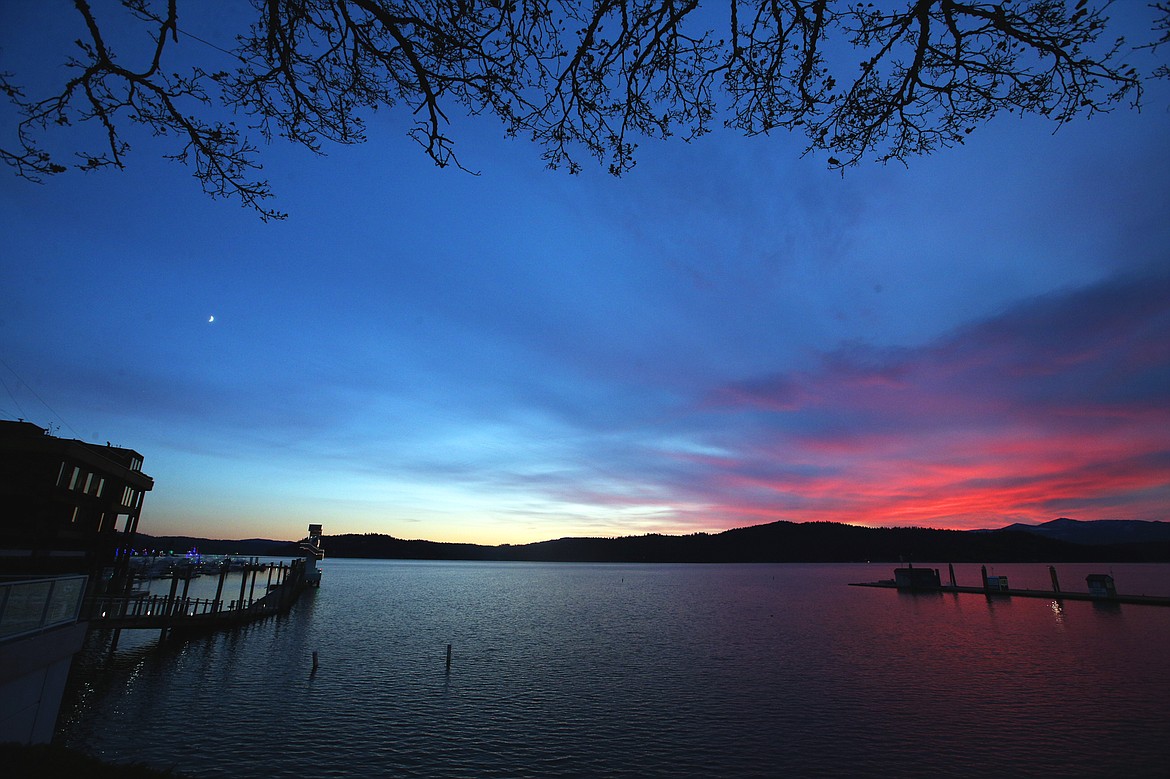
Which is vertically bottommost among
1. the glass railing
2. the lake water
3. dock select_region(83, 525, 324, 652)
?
the lake water

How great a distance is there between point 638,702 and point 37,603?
23.3 meters

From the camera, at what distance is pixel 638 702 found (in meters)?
25.6

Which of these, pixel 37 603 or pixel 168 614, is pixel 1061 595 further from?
pixel 168 614

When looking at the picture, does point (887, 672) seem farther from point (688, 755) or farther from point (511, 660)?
point (511, 660)

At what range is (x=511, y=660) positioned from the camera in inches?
1419

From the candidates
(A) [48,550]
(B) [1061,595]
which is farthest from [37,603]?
(B) [1061,595]

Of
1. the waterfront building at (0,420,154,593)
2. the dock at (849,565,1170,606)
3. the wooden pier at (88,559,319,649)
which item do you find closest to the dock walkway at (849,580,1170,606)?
the dock at (849,565,1170,606)

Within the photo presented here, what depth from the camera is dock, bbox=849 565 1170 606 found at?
182ft

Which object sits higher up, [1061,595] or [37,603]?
[37,603]

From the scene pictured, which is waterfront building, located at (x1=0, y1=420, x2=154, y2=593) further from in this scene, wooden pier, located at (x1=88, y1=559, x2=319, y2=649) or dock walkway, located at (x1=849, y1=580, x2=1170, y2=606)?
dock walkway, located at (x1=849, y1=580, x2=1170, y2=606)

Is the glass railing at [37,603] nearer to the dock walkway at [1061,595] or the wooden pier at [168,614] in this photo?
the wooden pier at [168,614]

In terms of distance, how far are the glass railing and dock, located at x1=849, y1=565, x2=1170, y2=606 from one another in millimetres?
82445

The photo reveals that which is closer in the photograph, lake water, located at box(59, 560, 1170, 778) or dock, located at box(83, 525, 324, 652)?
lake water, located at box(59, 560, 1170, 778)

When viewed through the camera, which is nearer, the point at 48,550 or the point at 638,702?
the point at 638,702
